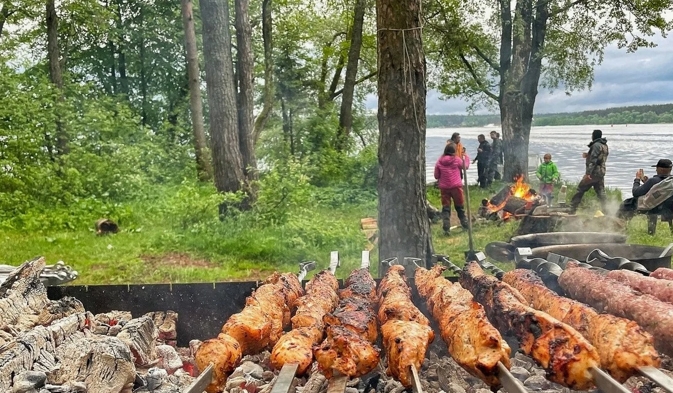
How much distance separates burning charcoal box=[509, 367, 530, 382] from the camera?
9.71ft

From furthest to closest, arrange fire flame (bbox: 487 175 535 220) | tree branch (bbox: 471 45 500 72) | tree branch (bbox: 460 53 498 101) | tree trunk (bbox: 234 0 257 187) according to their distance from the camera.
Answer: tree branch (bbox: 460 53 498 101), tree branch (bbox: 471 45 500 72), fire flame (bbox: 487 175 535 220), tree trunk (bbox: 234 0 257 187)

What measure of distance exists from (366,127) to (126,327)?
23.6 metres

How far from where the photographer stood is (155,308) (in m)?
3.70

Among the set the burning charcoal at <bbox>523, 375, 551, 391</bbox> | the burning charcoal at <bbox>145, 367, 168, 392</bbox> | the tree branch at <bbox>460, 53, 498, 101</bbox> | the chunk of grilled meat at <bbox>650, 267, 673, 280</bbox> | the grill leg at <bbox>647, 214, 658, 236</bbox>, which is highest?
the tree branch at <bbox>460, 53, 498, 101</bbox>

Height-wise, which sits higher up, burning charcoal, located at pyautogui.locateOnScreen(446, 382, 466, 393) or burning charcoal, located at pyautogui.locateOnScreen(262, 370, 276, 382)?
burning charcoal, located at pyautogui.locateOnScreen(446, 382, 466, 393)

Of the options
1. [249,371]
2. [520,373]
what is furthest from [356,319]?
[520,373]

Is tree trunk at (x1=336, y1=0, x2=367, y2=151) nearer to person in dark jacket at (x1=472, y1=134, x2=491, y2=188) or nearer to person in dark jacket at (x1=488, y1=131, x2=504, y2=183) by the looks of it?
person in dark jacket at (x1=472, y1=134, x2=491, y2=188)

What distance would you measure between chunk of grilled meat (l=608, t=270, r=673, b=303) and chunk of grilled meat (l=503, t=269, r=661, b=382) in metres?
0.59

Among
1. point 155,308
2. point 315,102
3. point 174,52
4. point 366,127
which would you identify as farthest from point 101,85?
point 155,308

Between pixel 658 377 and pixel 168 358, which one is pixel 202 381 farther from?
pixel 658 377

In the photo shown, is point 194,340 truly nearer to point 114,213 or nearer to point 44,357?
point 44,357

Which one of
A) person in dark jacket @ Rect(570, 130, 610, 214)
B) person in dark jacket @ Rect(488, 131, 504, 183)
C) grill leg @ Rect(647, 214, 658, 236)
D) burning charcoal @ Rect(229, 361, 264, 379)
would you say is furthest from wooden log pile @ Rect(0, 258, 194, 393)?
person in dark jacket @ Rect(488, 131, 504, 183)

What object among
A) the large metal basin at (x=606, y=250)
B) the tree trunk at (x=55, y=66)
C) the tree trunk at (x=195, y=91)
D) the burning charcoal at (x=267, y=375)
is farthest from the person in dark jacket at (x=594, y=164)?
the tree trunk at (x=55, y=66)

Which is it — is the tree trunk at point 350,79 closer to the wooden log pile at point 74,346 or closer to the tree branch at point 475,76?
the tree branch at point 475,76
